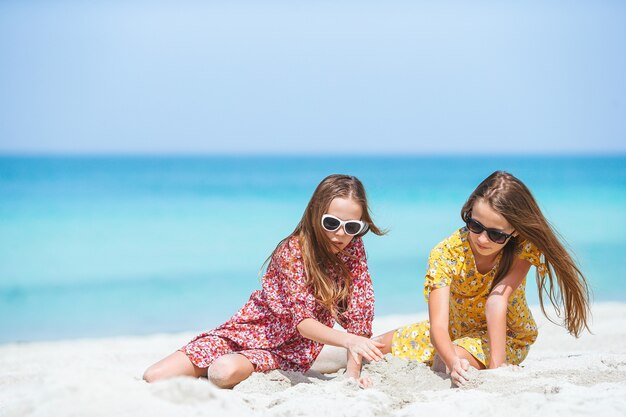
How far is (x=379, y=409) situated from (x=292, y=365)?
1290 millimetres

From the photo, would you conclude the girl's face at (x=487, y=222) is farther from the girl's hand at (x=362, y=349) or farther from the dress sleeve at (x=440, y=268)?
the girl's hand at (x=362, y=349)

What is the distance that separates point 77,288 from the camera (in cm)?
980

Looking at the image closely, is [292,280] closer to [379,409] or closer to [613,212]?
[379,409]

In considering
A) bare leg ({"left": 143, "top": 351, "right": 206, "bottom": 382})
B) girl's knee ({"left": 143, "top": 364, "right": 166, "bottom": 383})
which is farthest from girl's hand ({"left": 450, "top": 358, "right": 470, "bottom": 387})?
girl's knee ({"left": 143, "top": 364, "right": 166, "bottom": 383})

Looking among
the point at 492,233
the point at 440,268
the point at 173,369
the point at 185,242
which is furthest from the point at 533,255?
the point at 185,242

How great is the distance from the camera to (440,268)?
3.90 m

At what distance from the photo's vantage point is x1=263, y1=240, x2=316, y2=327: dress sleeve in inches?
154

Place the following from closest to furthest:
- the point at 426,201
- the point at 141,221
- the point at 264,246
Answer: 1. the point at 264,246
2. the point at 141,221
3. the point at 426,201

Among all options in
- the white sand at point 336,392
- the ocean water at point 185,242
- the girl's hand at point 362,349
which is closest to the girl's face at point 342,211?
the ocean water at point 185,242

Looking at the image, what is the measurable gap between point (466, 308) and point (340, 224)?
0.87 meters

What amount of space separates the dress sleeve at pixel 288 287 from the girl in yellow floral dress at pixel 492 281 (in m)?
0.61

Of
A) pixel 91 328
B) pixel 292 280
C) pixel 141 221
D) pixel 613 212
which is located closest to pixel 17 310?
pixel 91 328

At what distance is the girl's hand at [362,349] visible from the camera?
357cm

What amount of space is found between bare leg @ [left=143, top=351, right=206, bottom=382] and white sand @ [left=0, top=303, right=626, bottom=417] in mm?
367
